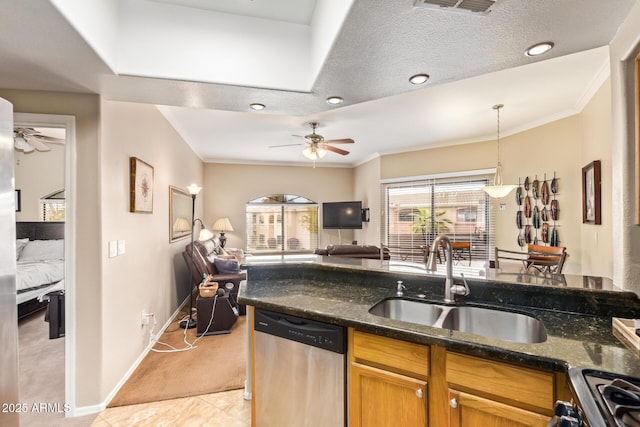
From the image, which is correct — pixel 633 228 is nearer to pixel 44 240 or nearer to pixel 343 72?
pixel 343 72

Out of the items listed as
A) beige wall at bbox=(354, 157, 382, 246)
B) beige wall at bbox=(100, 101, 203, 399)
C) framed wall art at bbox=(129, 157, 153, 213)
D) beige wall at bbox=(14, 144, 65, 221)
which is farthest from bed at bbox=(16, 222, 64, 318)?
beige wall at bbox=(354, 157, 382, 246)

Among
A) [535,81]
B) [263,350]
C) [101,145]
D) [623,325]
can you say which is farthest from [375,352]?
[535,81]

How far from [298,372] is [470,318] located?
1.00m

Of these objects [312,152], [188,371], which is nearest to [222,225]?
[312,152]

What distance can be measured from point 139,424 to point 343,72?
273cm

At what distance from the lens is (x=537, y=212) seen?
429 centimetres

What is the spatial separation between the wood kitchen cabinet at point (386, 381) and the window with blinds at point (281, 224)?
5.88 metres

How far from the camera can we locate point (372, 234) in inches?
255

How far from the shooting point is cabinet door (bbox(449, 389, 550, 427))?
1091 mm

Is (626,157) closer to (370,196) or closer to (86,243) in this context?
(86,243)

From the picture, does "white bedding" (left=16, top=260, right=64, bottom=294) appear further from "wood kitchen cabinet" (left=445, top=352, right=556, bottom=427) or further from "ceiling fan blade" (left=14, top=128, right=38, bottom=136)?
"wood kitchen cabinet" (left=445, top=352, right=556, bottom=427)

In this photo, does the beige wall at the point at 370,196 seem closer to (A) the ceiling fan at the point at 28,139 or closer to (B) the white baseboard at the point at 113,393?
(B) the white baseboard at the point at 113,393

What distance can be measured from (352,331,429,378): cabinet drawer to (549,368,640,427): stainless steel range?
1.57 ft

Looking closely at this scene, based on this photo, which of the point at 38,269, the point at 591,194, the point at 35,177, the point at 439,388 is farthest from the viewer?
the point at 35,177
